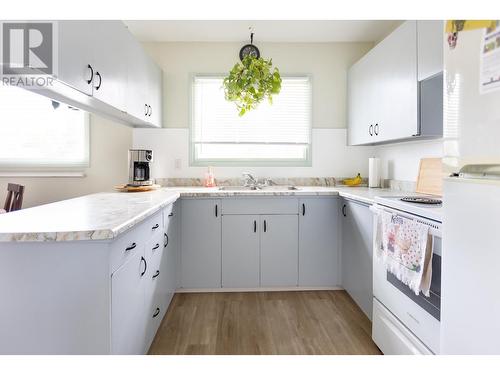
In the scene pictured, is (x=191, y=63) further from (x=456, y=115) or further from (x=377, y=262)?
(x=456, y=115)

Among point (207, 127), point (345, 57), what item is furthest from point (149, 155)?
point (345, 57)

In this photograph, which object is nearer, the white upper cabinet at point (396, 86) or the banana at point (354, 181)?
the white upper cabinet at point (396, 86)

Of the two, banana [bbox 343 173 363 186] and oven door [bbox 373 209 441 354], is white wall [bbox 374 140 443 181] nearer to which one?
banana [bbox 343 173 363 186]

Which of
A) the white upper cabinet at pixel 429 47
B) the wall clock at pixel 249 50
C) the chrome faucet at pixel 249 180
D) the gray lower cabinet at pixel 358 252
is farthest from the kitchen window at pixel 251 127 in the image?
the white upper cabinet at pixel 429 47

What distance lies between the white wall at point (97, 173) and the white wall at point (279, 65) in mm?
553

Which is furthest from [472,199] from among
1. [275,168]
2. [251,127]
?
[251,127]

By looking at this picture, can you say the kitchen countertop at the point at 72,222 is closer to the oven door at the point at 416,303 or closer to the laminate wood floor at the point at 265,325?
the laminate wood floor at the point at 265,325

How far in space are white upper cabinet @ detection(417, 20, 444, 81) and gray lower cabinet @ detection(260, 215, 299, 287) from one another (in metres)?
1.49

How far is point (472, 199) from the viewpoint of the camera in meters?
0.96

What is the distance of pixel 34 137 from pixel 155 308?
Result: 93.7 inches

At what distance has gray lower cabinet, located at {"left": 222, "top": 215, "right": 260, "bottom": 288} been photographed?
2801mm

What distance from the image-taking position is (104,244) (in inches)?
46.7

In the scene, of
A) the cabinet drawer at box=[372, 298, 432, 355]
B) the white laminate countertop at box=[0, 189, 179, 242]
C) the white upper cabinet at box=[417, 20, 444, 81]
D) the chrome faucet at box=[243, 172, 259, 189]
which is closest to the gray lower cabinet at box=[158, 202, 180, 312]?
the white laminate countertop at box=[0, 189, 179, 242]

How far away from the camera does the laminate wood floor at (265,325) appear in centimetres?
195
